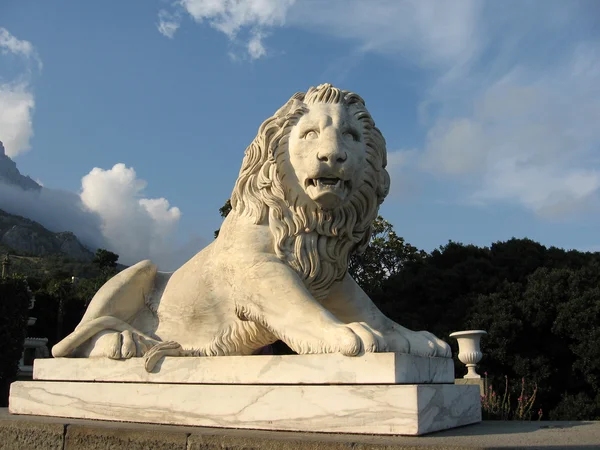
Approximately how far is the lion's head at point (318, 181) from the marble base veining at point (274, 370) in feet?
2.32

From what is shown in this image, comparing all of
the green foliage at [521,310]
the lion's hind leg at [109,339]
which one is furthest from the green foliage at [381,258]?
the lion's hind leg at [109,339]

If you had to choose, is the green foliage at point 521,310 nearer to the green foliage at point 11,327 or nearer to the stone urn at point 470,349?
the stone urn at point 470,349

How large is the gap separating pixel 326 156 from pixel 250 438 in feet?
5.34

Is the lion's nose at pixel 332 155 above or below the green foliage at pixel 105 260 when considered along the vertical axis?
below

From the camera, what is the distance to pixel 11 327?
532 inches

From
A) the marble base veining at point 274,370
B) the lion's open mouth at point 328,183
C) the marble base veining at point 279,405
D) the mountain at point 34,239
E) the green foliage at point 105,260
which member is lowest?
the marble base veining at point 279,405

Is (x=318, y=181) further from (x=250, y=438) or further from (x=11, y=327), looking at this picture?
(x=11, y=327)

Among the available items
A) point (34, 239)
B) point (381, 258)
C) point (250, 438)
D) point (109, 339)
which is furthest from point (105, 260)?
point (34, 239)

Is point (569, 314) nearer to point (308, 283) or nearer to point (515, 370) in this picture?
point (515, 370)

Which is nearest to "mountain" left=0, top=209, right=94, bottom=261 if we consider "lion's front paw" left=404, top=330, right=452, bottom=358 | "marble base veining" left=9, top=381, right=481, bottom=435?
"marble base veining" left=9, top=381, right=481, bottom=435

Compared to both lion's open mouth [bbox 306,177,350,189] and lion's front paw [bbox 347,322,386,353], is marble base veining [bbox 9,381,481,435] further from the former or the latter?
lion's open mouth [bbox 306,177,350,189]

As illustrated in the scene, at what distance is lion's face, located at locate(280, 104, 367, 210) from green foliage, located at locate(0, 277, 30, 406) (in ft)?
38.9

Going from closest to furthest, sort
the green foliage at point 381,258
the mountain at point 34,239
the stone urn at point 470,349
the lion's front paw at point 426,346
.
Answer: the lion's front paw at point 426,346 < the stone urn at point 470,349 < the green foliage at point 381,258 < the mountain at point 34,239

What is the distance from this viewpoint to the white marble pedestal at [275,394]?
2.75 meters
